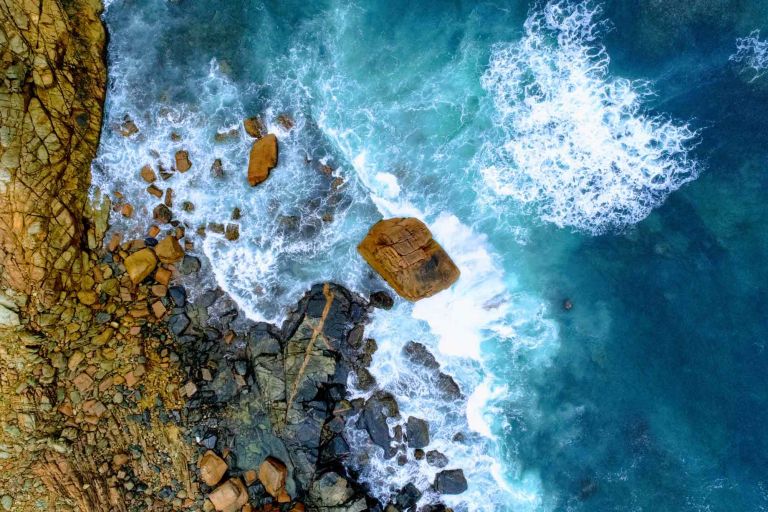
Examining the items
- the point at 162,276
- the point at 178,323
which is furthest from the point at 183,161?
the point at 178,323

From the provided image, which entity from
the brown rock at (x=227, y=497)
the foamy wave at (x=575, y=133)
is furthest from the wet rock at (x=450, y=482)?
the foamy wave at (x=575, y=133)

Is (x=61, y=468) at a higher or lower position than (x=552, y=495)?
higher

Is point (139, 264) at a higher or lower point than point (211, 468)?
higher

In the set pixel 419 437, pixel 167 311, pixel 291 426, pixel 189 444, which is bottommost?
pixel 419 437

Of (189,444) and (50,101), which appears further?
(189,444)

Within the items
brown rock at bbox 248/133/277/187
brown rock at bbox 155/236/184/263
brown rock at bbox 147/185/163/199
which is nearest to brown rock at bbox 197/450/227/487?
brown rock at bbox 155/236/184/263

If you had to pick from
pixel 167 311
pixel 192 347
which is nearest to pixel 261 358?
pixel 192 347

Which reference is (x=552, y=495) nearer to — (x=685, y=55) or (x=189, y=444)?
(x=189, y=444)

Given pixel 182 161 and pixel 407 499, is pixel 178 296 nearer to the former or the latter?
pixel 182 161
